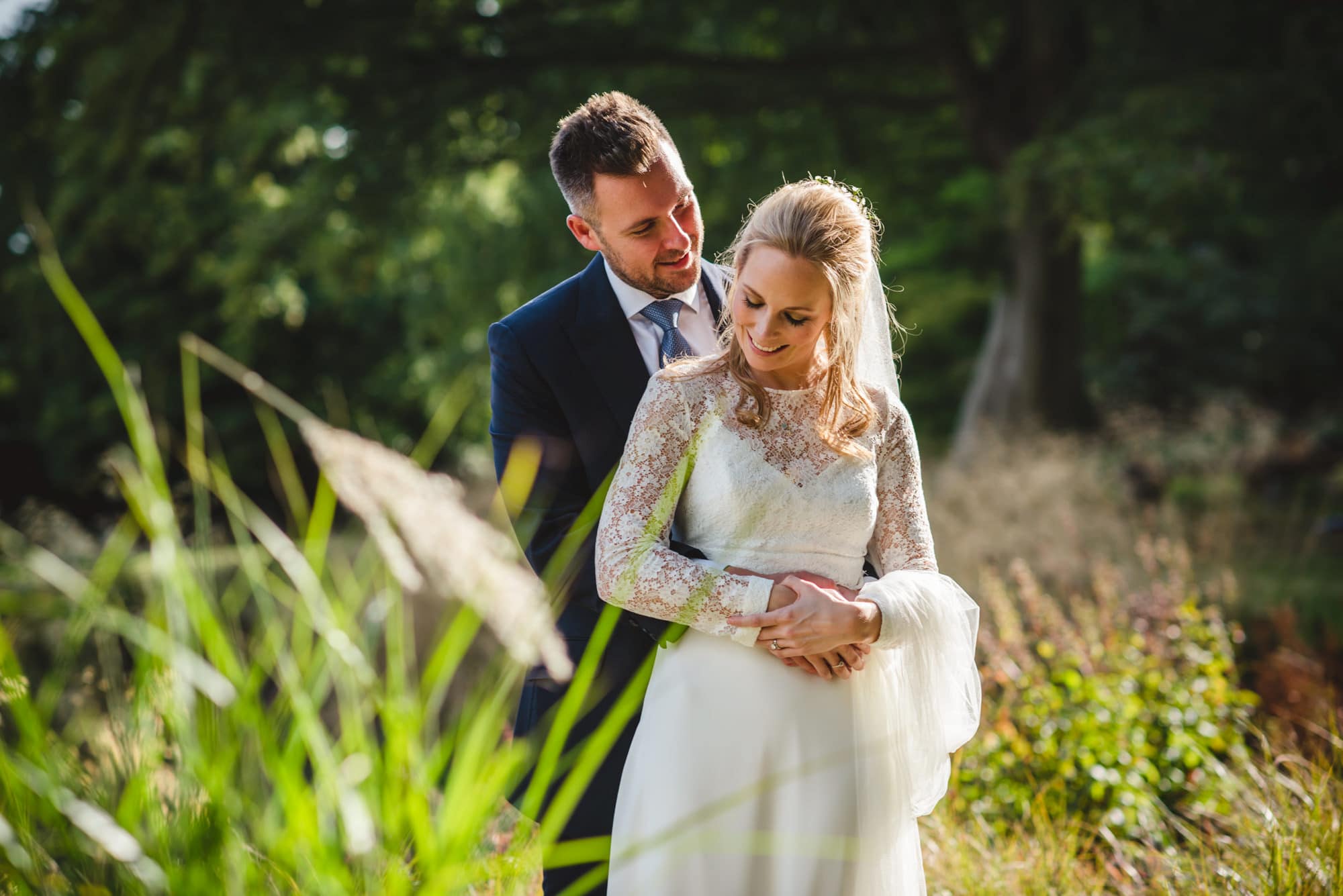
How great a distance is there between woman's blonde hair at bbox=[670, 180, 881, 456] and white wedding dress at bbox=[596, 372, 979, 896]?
35 millimetres

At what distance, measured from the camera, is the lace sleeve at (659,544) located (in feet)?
6.97

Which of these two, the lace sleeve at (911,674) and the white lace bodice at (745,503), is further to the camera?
the lace sleeve at (911,674)

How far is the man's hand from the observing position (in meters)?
2.13

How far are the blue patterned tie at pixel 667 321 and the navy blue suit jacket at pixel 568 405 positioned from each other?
7 centimetres

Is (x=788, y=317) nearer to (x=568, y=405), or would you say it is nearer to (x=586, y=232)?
(x=568, y=405)

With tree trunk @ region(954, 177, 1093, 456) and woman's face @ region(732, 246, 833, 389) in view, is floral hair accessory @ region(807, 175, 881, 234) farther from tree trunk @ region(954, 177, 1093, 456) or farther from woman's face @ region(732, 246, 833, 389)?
tree trunk @ region(954, 177, 1093, 456)

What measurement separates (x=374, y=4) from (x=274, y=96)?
134 cm

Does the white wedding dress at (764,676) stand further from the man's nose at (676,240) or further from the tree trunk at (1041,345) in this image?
the tree trunk at (1041,345)

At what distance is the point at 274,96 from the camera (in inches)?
408

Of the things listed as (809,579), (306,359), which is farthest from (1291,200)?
(306,359)

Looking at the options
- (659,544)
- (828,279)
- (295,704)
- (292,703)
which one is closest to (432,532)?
(295,704)

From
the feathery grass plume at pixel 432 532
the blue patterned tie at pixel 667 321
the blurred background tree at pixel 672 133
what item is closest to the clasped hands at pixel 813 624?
the blue patterned tie at pixel 667 321

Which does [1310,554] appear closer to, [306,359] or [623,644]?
[623,644]

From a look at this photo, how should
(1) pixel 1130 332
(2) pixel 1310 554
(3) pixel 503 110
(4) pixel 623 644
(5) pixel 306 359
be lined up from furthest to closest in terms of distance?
(5) pixel 306 359, (1) pixel 1130 332, (3) pixel 503 110, (2) pixel 1310 554, (4) pixel 623 644
